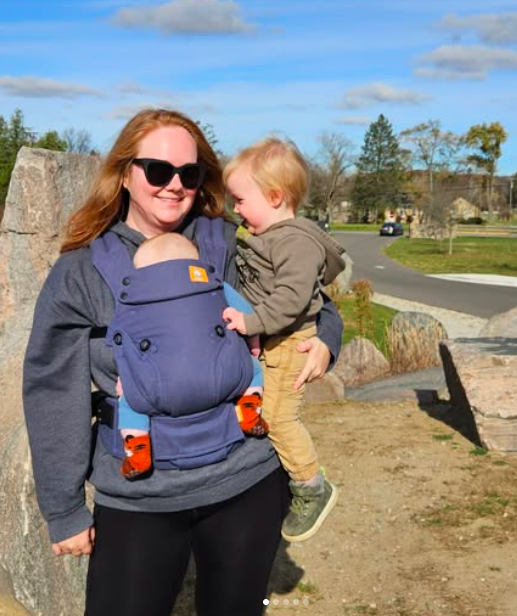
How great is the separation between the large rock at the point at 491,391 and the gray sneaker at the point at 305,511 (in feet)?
11.6

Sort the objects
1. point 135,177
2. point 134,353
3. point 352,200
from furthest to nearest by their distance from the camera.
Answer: point 352,200
point 135,177
point 134,353

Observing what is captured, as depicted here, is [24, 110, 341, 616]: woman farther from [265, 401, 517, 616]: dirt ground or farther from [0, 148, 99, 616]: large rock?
[265, 401, 517, 616]: dirt ground

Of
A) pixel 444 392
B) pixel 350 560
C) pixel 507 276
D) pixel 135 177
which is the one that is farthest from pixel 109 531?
Answer: pixel 507 276

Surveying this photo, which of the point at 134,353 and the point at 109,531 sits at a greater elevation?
the point at 134,353

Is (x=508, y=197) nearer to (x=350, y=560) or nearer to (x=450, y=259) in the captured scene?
(x=450, y=259)

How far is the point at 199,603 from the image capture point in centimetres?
231

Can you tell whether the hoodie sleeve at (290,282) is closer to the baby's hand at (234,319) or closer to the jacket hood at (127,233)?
the baby's hand at (234,319)

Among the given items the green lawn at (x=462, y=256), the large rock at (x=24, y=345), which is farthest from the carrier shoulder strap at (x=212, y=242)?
the green lawn at (x=462, y=256)

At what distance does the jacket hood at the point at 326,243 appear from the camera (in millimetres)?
2625

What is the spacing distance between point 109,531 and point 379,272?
82.9 feet

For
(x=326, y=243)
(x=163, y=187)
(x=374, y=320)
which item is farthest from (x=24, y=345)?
(x=374, y=320)

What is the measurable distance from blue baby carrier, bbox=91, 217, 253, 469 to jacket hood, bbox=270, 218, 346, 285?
533 millimetres

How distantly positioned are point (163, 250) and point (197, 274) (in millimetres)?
108

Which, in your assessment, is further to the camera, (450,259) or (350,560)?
(450,259)
